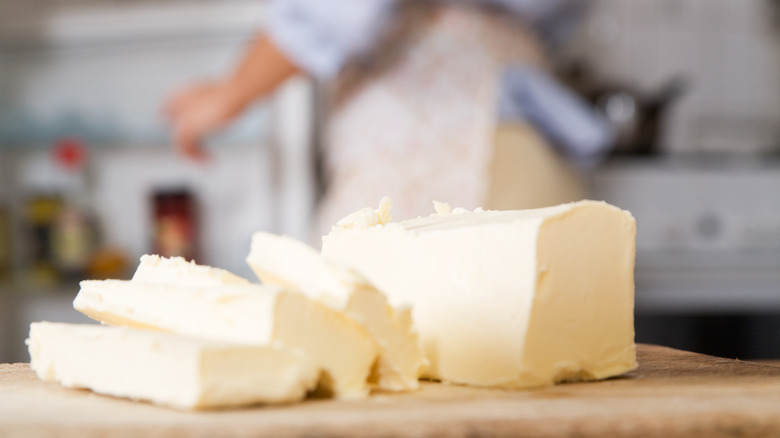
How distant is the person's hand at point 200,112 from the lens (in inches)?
64.8

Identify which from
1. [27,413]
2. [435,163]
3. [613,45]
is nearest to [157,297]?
[27,413]

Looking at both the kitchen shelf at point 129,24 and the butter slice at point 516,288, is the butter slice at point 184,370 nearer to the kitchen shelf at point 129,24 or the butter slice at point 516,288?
the butter slice at point 516,288

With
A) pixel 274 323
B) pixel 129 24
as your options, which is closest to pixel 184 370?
pixel 274 323

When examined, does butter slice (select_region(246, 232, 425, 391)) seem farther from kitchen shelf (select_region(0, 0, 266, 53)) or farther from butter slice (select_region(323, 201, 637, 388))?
kitchen shelf (select_region(0, 0, 266, 53))

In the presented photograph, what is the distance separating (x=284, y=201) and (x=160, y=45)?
23.8 inches

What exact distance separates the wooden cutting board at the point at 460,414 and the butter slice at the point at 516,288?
0.03 metres

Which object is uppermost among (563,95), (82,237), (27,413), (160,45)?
(160,45)

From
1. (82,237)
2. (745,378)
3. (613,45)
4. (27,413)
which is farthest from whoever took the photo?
(613,45)

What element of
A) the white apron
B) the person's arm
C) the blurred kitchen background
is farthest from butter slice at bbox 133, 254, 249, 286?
the blurred kitchen background

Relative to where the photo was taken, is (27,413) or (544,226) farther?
(544,226)

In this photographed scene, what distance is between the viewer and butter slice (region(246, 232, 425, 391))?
602 millimetres

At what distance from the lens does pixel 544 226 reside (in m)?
0.66

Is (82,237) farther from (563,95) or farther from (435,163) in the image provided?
(563,95)

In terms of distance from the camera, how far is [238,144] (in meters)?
2.12
